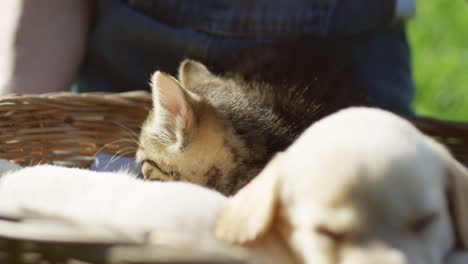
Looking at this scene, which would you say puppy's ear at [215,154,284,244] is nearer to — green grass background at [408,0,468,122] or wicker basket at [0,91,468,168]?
wicker basket at [0,91,468,168]

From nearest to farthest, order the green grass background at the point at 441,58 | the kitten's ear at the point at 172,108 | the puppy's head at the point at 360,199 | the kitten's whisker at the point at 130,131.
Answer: the puppy's head at the point at 360,199 → the kitten's ear at the point at 172,108 → the kitten's whisker at the point at 130,131 → the green grass background at the point at 441,58

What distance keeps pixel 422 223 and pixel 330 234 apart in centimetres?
11

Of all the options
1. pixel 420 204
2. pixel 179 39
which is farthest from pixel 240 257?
pixel 179 39

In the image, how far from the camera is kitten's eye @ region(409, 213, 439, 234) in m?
0.68

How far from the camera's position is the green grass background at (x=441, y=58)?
2.51m

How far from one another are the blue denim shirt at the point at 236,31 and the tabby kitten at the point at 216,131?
1.52 ft

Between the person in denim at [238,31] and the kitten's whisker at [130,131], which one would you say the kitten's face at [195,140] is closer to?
the kitten's whisker at [130,131]

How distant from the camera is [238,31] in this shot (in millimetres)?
1771

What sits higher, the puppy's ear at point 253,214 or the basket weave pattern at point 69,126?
the puppy's ear at point 253,214

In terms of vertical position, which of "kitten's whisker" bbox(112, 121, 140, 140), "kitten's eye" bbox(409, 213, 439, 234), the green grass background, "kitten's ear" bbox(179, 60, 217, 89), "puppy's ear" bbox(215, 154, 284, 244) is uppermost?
"kitten's eye" bbox(409, 213, 439, 234)

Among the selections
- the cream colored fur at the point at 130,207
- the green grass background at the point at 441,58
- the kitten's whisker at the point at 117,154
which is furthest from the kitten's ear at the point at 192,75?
the green grass background at the point at 441,58

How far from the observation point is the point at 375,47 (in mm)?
1827

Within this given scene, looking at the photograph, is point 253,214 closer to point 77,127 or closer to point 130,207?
point 130,207

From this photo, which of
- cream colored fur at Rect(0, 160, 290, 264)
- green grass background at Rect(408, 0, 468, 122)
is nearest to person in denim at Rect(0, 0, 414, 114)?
green grass background at Rect(408, 0, 468, 122)
